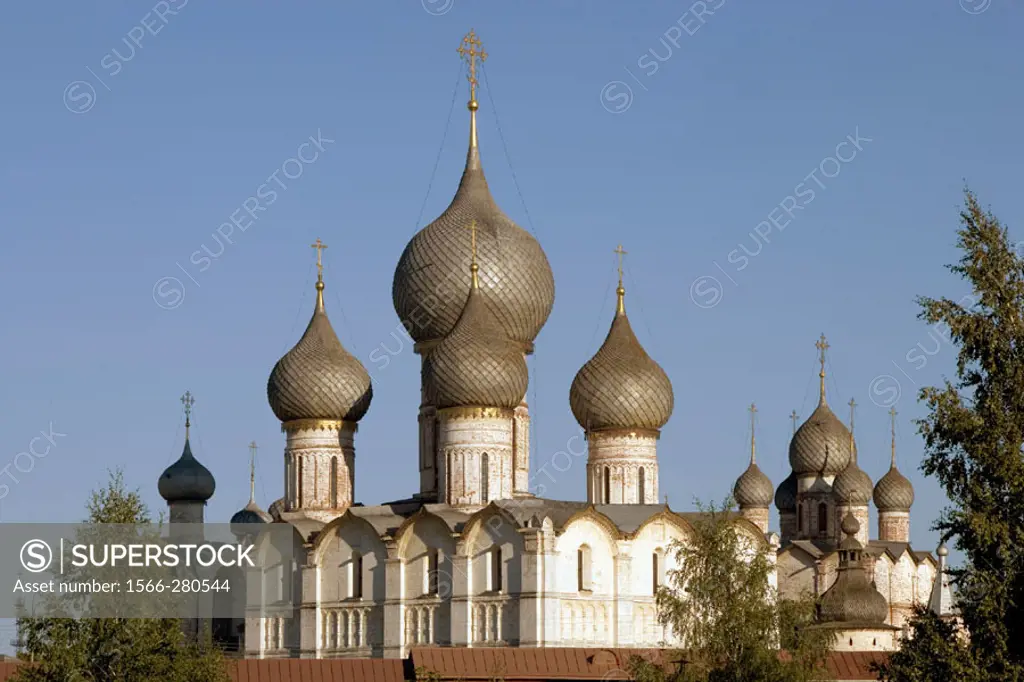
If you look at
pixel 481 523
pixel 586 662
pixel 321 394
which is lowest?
pixel 586 662

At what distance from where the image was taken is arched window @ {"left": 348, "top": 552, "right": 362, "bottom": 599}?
47.4m

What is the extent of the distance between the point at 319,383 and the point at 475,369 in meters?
5.21

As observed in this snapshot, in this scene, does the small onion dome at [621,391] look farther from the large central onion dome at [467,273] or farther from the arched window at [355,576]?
the arched window at [355,576]

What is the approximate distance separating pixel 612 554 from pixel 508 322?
721cm

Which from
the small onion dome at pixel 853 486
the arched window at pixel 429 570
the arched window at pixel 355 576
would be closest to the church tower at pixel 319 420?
the arched window at pixel 355 576

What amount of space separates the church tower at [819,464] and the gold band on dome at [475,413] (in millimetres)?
20490

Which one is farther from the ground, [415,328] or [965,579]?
[415,328]

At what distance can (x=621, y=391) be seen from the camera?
49.3 meters

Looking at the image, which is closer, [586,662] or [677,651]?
[677,651]

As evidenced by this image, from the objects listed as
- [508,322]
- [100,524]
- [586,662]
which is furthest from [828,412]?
[100,524]

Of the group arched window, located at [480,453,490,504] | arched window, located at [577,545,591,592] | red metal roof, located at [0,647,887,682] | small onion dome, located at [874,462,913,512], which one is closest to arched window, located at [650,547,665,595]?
arched window, located at [577,545,591,592]

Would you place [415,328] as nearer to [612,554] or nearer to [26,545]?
[612,554]

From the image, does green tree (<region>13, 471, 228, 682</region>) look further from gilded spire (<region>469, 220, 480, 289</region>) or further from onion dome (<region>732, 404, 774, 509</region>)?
onion dome (<region>732, 404, 774, 509</region>)

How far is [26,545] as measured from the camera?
3500cm
